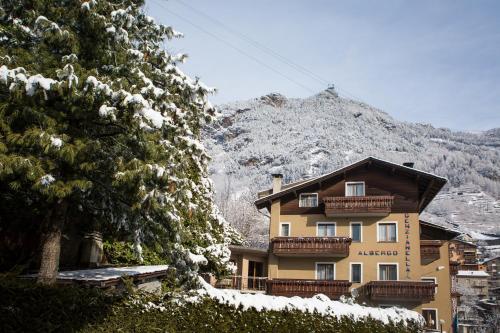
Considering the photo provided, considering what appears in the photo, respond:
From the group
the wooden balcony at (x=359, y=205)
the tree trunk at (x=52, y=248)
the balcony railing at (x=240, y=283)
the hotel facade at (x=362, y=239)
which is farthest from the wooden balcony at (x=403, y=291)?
the tree trunk at (x=52, y=248)

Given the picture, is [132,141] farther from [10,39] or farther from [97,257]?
[97,257]

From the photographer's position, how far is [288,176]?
144 meters

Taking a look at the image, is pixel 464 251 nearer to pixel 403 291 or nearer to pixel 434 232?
pixel 434 232

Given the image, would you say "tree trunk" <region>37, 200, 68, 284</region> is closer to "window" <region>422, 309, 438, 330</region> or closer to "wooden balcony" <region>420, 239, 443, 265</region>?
"window" <region>422, 309, 438, 330</region>

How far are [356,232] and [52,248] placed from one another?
27.7 m

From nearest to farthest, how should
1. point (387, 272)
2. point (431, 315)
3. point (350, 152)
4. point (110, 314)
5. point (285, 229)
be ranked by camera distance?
point (110, 314), point (431, 315), point (387, 272), point (285, 229), point (350, 152)

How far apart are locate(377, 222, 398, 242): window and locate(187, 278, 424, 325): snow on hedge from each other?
16652mm

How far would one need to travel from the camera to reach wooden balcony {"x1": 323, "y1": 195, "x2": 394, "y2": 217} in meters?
33.5

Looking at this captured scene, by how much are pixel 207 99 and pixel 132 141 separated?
91.4 inches

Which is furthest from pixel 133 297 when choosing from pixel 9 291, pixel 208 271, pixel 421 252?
pixel 421 252

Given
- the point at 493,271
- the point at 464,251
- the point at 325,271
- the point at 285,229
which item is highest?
the point at 464,251

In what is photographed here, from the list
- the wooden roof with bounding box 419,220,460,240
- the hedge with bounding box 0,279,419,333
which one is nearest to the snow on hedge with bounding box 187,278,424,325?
the hedge with bounding box 0,279,419,333

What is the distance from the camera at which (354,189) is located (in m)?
35.4

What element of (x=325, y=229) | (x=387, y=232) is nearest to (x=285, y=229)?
(x=325, y=229)
